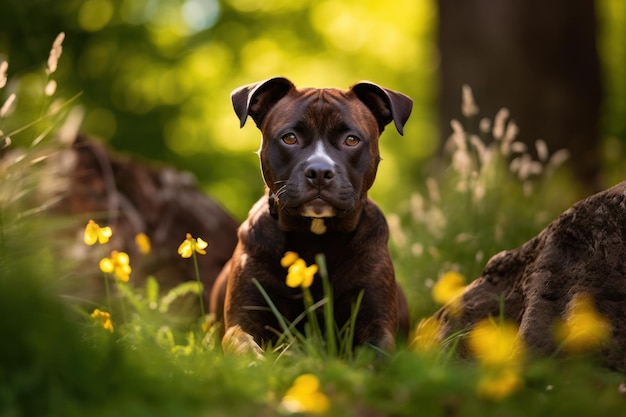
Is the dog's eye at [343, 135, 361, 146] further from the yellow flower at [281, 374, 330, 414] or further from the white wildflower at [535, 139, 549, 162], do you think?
the white wildflower at [535, 139, 549, 162]

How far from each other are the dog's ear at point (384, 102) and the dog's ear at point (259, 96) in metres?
0.45

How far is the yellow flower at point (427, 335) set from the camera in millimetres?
4943

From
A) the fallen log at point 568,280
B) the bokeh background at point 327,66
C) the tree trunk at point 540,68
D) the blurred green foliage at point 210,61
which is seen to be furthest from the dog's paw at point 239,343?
the blurred green foliage at point 210,61

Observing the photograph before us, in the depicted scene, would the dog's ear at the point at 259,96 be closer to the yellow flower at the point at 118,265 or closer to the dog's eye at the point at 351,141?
the dog's eye at the point at 351,141

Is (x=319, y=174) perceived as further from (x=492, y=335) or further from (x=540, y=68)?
(x=540, y=68)

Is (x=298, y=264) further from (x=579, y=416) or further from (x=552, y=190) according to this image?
(x=552, y=190)

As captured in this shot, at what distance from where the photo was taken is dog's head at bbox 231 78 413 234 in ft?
15.5

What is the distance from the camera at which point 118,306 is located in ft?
22.5

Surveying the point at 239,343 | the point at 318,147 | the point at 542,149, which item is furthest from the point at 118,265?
the point at 542,149

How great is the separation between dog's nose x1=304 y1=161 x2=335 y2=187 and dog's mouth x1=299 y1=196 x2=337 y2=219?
0.29 ft

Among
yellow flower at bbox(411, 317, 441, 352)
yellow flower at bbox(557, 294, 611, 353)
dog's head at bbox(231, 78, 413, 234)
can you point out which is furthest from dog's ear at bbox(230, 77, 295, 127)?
yellow flower at bbox(557, 294, 611, 353)

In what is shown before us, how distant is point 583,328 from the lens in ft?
13.1

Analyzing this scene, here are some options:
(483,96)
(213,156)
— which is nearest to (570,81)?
(483,96)

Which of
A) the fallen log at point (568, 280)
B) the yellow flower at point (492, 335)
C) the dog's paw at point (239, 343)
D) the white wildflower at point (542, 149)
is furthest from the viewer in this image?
the white wildflower at point (542, 149)
